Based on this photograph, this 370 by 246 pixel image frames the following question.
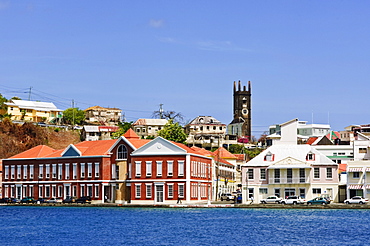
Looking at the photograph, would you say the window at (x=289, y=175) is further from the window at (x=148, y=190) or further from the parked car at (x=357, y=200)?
the window at (x=148, y=190)

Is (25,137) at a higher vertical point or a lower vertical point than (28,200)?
higher

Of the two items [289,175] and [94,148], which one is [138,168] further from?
[289,175]

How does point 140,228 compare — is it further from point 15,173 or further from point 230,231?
point 15,173

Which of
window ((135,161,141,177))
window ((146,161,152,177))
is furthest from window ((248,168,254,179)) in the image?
window ((135,161,141,177))

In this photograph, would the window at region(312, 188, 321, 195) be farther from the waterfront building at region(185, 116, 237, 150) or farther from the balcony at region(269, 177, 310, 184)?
the waterfront building at region(185, 116, 237, 150)

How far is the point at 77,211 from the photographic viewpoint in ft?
280

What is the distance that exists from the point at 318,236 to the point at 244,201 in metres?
36.5

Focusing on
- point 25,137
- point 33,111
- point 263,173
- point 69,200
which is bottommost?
point 69,200

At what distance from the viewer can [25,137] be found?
145500mm

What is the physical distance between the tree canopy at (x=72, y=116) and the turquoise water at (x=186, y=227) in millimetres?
96231

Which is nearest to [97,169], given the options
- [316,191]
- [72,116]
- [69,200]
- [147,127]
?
[69,200]

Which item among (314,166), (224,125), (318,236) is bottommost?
(318,236)

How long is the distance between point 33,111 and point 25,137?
99.0 ft

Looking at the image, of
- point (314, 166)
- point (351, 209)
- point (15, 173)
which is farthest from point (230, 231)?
point (15, 173)
